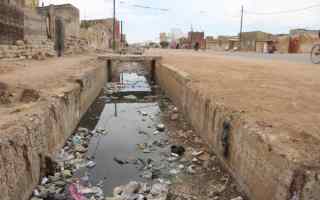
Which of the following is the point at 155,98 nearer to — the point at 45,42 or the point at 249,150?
the point at 45,42

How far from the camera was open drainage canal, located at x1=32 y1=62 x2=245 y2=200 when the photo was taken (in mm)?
4180

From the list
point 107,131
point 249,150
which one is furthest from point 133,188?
point 107,131

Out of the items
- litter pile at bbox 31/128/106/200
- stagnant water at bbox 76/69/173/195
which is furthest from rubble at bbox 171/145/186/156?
litter pile at bbox 31/128/106/200

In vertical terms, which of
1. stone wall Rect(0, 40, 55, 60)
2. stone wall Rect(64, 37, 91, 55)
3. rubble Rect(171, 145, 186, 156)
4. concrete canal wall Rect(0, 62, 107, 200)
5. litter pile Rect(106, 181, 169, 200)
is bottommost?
litter pile Rect(106, 181, 169, 200)

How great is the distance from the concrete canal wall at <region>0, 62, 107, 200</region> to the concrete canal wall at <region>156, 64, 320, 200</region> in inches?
107

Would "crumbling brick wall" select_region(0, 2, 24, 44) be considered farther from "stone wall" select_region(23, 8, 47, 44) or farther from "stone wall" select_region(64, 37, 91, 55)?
"stone wall" select_region(64, 37, 91, 55)

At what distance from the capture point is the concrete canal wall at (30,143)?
322cm

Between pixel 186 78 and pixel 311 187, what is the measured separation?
21.0 ft

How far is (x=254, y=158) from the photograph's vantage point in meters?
3.51

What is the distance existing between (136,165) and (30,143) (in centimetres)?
197

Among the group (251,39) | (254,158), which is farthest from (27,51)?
(251,39)

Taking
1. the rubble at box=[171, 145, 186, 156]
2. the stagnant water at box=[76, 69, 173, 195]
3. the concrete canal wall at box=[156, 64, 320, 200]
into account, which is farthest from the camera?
the rubble at box=[171, 145, 186, 156]

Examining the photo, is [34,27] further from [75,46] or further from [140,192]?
[140,192]

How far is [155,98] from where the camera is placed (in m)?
12.9
